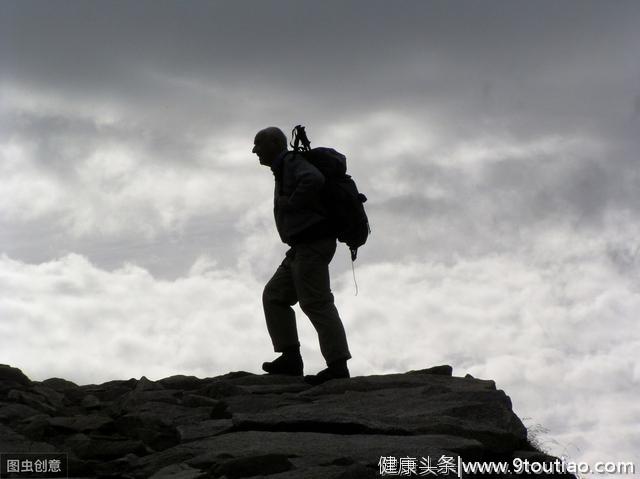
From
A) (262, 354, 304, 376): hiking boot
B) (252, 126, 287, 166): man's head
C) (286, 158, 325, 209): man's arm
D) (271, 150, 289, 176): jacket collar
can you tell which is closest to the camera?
(286, 158, 325, 209): man's arm

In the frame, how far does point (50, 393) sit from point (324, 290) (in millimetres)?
3325

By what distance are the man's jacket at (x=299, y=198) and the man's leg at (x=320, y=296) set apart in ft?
0.53

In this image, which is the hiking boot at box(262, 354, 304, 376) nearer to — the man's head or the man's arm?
the man's arm

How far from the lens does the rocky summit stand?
251 inches

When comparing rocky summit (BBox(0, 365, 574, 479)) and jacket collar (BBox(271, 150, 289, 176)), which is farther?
jacket collar (BBox(271, 150, 289, 176))

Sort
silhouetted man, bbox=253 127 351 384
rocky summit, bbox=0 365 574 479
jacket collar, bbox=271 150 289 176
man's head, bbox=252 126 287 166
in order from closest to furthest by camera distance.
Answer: rocky summit, bbox=0 365 574 479
silhouetted man, bbox=253 127 351 384
jacket collar, bbox=271 150 289 176
man's head, bbox=252 126 287 166

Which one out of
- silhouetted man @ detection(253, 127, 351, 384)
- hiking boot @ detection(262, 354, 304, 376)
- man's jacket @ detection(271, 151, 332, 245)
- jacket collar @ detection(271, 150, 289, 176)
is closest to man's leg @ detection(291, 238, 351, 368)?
silhouetted man @ detection(253, 127, 351, 384)

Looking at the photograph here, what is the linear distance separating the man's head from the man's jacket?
0.17 metres

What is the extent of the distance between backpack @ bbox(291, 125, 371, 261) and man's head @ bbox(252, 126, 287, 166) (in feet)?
0.57

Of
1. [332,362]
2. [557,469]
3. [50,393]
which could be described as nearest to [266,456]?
[557,469]

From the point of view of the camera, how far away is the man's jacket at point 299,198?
10070mm

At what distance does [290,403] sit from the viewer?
927 cm

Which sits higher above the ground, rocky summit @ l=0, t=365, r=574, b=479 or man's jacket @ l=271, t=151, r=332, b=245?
man's jacket @ l=271, t=151, r=332, b=245

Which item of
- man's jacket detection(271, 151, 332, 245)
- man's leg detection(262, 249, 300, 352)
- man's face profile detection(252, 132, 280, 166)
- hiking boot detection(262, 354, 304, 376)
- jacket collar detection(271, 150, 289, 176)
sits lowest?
hiking boot detection(262, 354, 304, 376)
